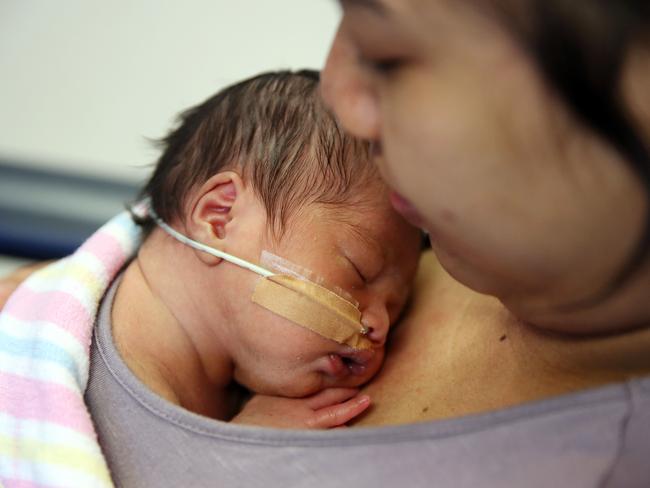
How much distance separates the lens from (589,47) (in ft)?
1.75

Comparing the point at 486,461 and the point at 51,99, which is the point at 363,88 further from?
the point at 51,99

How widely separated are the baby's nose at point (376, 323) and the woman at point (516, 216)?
14 centimetres

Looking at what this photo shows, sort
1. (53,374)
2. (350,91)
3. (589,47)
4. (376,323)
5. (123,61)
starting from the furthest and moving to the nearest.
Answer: (123,61), (376,323), (53,374), (350,91), (589,47)

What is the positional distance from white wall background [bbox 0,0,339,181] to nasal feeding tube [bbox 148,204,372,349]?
34.9 inches

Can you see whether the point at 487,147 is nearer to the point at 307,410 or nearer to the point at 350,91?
the point at 350,91

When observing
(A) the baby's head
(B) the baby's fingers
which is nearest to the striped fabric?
(A) the baby's head

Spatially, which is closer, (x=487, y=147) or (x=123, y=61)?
(x=487, y=147)

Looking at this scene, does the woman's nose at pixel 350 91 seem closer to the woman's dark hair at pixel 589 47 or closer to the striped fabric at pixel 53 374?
the woman's dark hair at pixel 589 47

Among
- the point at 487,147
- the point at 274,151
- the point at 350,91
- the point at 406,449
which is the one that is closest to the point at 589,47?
the point at 487,147

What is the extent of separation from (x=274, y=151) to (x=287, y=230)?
0.11 metres

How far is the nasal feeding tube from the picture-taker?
0.95 m

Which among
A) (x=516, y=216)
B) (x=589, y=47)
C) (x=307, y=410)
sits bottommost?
(x=307, y=410)

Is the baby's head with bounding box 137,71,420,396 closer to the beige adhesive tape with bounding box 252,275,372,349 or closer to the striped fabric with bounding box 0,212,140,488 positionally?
the beige adhesive tape with bounding box 252,275,372,349

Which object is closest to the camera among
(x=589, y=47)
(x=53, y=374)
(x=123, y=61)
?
(x=589, y=47)
